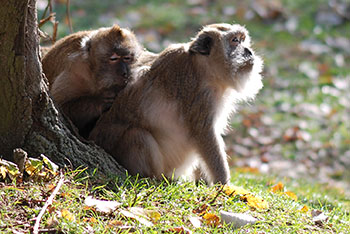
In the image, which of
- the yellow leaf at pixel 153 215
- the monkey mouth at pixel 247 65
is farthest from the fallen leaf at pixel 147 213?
the monkey mouth at pixel 247 65

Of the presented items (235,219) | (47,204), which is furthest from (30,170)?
(235,219)

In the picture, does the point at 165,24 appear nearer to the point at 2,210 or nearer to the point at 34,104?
the point at 34,104

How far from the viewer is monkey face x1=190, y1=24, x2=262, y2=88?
5191 mm

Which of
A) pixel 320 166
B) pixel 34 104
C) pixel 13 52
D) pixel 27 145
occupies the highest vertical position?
pixel 13 52

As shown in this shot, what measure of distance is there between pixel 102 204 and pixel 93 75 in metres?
1.99

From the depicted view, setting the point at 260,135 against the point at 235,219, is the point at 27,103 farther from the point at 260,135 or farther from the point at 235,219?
the point at 260,135

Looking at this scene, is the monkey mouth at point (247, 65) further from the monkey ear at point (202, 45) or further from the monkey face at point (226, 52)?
the monkey ear at point (202, 45)

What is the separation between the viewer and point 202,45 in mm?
5164

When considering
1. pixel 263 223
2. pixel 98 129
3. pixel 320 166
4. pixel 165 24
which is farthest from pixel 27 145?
pixel 165 24

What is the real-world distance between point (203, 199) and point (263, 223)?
53 centimetres

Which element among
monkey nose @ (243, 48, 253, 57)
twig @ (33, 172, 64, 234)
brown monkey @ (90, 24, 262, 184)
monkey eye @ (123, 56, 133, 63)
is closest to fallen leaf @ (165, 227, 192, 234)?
twig @ (33, 172, 64, 234)

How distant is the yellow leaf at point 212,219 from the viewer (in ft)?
13.3

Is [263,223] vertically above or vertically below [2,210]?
below

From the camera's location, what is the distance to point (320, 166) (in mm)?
9367
